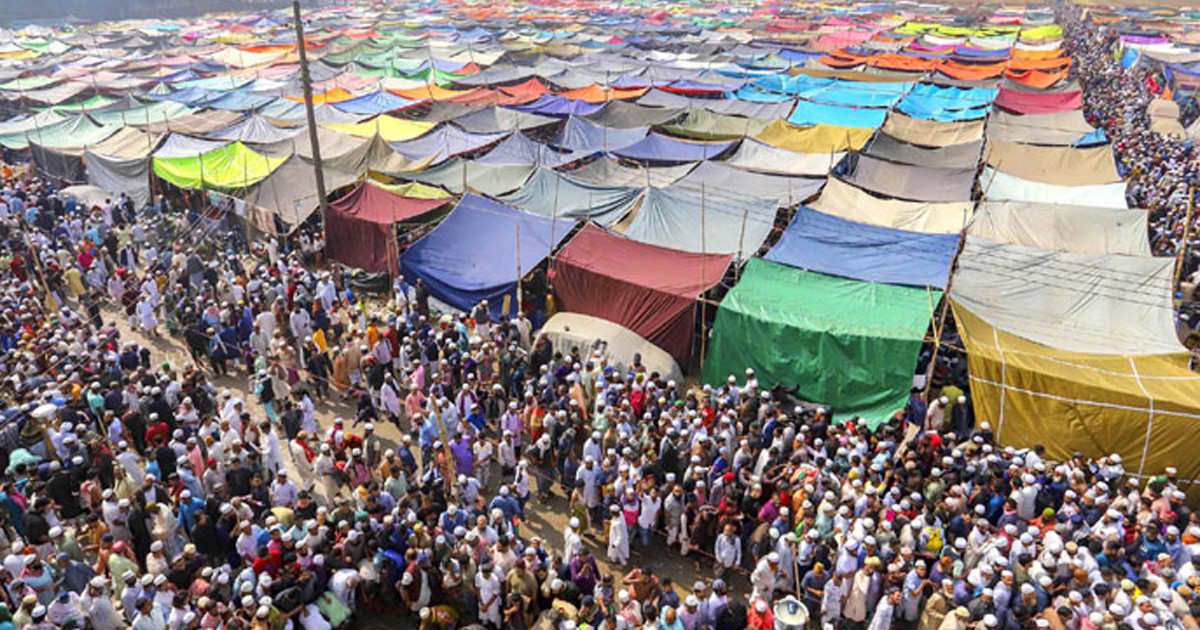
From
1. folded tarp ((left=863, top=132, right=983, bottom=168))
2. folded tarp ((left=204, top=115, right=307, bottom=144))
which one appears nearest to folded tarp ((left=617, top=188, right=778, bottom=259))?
folded tarp ((left=863, top=132, right=983, bottom=168))

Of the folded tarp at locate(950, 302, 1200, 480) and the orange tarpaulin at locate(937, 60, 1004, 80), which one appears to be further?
the orange tarpaulin at locate(937, 60, 1004, 80)

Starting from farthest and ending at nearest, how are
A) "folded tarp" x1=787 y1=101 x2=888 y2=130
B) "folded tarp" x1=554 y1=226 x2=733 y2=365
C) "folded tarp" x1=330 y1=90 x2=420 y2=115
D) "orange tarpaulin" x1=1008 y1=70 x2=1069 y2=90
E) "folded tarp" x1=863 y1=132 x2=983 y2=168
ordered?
"orange tarpaulin" x1=1008 y1=70 x2=1069 y2=90 → "folded tarp" x1=330 y1=90 x2=420 y2=115 → "folded tarp" x1=787 y1=101 x2=888 y2=130 → "folded tarp" x1=863 y1=132 x2=983 y2=168 → "folded tarp" x1=554 y1=226 x2=733 y2=365

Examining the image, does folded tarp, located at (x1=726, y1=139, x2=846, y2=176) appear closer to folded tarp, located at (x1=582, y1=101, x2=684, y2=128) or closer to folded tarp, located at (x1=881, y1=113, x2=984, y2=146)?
folded tarp, located at (x1=881, y1=113, x2=984, y2=146)

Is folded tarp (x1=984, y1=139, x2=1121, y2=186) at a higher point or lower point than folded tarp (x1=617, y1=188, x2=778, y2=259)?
higher

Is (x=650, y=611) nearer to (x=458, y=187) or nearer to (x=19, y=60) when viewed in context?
(x=458, y=187)

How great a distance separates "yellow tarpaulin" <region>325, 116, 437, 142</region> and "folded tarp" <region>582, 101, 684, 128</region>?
5746mm

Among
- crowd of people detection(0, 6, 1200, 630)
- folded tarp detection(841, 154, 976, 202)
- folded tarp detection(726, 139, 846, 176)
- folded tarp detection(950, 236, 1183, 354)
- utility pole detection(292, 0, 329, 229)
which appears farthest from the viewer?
folded tarp detection(726, 139, 846, 176)

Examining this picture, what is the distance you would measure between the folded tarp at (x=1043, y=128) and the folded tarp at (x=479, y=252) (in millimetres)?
14386

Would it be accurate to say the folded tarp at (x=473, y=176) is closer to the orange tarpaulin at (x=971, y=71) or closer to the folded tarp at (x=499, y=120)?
the folded tarp at (x=499, y=120)

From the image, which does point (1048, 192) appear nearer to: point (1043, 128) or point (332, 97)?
point (1043, 128)

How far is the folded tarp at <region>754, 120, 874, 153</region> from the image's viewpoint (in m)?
20.1

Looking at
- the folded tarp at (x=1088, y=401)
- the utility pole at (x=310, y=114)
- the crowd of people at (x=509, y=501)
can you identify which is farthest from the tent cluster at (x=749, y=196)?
the crowd of people at (x=509, y=501)

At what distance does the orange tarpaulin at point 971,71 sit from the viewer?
3238 cm

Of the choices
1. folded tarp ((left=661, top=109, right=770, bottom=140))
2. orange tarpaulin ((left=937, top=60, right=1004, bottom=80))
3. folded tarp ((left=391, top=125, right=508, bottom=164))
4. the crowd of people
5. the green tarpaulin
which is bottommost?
the crowd of people
